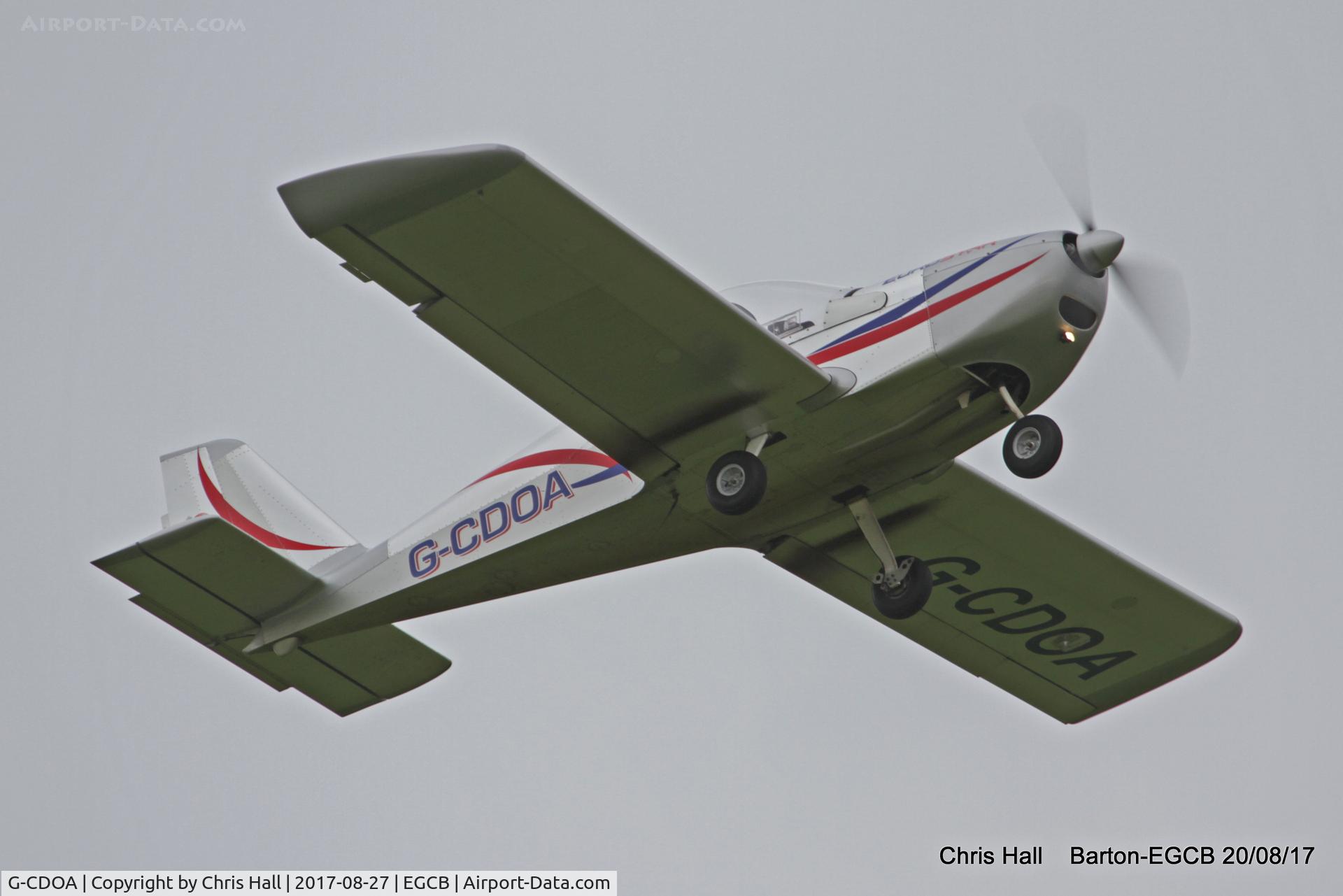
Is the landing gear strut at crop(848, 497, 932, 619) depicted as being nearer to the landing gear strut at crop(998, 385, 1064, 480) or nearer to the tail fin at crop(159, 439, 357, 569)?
the landing gear strut at crop(998, 385, 1064, 480)

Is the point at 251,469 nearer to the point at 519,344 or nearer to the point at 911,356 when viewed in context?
the point at 519,344

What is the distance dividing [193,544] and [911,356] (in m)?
6.30

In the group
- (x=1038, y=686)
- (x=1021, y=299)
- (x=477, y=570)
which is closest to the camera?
(x=1021, y=299)

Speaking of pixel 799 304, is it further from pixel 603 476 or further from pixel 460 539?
pixel 460 539

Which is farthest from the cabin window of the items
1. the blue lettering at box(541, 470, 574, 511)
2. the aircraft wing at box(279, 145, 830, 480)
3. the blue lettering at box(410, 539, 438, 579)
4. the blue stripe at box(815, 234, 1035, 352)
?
the blue lettering at box(410, 539, 438, 579)

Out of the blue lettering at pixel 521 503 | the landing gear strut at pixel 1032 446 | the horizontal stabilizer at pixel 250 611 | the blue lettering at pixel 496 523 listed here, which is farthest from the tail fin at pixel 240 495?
the landing gear strut at pixel 1032 446

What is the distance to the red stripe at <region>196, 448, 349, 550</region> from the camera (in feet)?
59.4

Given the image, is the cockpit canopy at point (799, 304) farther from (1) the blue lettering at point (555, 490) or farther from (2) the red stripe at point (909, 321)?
(1) the blue lettering at point (555, 490)

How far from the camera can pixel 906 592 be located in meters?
15.2

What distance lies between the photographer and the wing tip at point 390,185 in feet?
42.7

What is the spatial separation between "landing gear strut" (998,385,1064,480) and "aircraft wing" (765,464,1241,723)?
5.93 feet

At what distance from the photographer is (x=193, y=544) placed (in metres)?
16.5

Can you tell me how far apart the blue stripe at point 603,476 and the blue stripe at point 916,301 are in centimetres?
204

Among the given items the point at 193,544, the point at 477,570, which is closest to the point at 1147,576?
the point at 477,570
